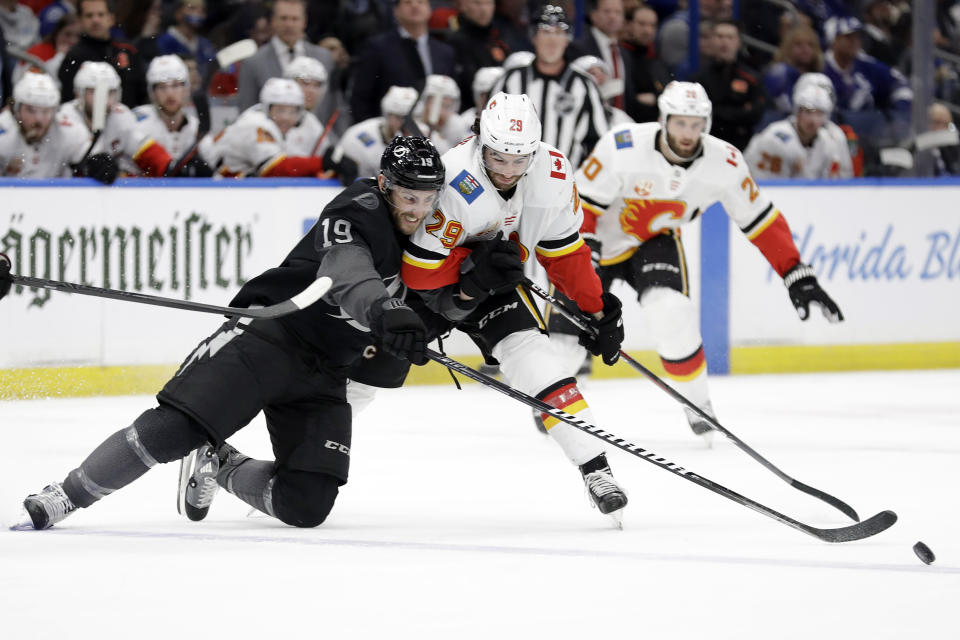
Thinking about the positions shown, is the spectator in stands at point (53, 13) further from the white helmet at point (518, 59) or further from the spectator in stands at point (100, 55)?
the white helmet at point (518, 59)

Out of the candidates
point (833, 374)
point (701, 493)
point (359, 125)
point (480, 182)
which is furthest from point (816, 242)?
point (480, 182)

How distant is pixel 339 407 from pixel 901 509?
68.5 inches

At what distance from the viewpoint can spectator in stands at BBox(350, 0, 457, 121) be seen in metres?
8.61

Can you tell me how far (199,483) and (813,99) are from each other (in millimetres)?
5857

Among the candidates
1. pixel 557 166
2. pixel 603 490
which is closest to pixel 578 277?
pixel 557 166

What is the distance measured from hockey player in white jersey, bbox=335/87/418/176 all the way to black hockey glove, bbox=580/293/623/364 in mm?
3615

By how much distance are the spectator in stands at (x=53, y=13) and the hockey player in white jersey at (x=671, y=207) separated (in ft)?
12.3

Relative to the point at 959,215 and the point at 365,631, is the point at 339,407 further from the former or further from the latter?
the point at 959,215

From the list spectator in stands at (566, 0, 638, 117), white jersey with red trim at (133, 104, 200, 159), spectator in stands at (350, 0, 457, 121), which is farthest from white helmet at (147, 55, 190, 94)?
spectator in stands at (566, 0, 638, 117)

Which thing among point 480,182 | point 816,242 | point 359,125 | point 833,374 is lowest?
point 833,374

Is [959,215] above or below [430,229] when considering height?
below

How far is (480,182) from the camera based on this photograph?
174 inches

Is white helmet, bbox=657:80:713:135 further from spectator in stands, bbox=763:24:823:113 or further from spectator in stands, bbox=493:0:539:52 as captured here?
spectator in stands, bbox=763:24:823:113

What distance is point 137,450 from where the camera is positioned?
12.7 ft
